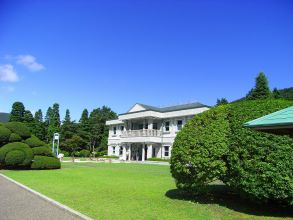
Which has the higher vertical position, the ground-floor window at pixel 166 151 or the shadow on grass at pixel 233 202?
the ground-floor window at pixel 166 151

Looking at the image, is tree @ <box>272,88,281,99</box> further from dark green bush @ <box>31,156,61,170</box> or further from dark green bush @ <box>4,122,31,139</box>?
dark green bush @ <box>4,122,31,139</box>

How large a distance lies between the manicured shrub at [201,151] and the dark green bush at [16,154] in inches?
641

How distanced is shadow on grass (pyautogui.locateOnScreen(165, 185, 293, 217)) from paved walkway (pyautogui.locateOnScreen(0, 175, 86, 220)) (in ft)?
14.3

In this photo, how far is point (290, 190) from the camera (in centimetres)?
827

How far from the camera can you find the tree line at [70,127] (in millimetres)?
67312

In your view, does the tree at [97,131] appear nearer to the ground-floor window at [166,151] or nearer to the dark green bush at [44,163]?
the ground-floor window at [166,151]

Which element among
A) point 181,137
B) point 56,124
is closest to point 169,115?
point 181,137

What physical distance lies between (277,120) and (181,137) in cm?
471

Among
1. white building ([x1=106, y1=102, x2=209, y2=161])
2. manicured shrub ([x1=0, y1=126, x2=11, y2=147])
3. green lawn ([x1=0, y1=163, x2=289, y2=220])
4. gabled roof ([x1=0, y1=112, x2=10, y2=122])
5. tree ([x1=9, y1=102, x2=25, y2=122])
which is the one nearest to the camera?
green lawn ([x1=0, y1=163, x2=289, y2=220])

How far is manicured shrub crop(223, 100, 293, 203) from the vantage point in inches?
331

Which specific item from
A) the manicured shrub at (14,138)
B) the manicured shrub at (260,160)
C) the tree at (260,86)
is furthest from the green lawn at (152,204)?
the tree at (260,86)

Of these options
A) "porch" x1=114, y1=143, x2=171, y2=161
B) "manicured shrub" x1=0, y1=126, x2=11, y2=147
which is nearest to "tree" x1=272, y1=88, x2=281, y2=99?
"porch" x1=114, y1=143, x2=171, y2=161

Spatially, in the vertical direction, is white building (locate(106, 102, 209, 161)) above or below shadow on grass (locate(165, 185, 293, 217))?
above

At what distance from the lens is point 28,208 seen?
384 inches
